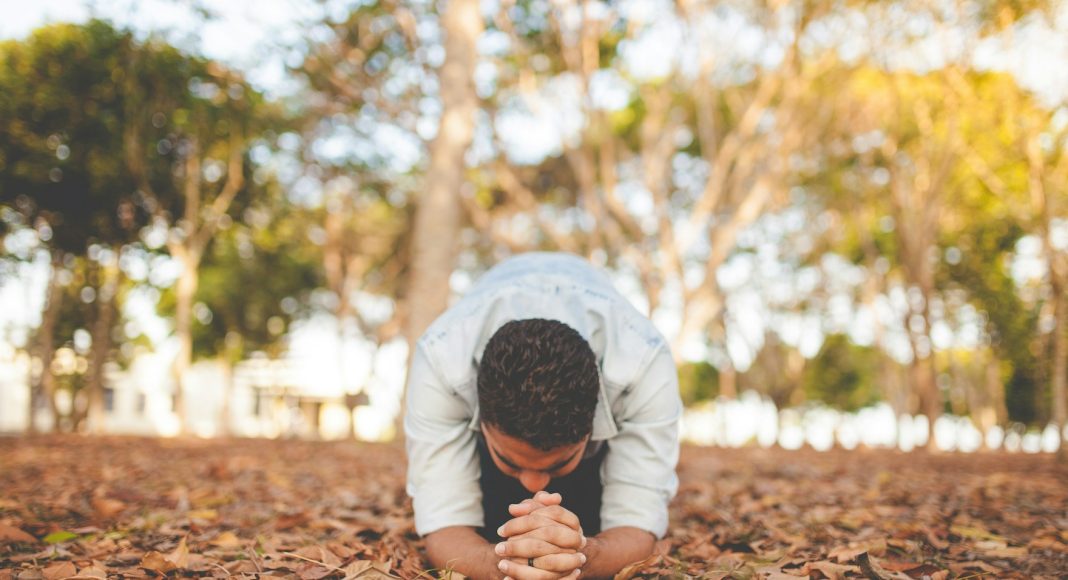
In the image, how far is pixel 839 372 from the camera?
101 ft

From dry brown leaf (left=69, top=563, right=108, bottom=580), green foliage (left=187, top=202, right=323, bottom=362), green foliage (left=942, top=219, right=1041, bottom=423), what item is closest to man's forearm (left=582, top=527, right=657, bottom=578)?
dry brown leaf (left=69, top=563, right=108, bottom=580)

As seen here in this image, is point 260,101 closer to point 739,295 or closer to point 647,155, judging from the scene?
point 647,155

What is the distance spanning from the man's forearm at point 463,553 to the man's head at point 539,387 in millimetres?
420

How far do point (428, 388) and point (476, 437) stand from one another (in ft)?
1.01

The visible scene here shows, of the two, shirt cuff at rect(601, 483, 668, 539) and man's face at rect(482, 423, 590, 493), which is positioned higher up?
man's face at rect(482, 423, 590, 493)

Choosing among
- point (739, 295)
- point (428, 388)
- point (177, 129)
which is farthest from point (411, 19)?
point (739, 295)

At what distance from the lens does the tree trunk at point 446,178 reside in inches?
325

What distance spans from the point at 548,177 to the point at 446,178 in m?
11.0

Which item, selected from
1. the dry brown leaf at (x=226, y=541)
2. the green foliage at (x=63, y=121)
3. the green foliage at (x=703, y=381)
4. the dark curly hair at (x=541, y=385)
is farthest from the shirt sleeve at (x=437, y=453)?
the green foliage at (x=703, y=381)

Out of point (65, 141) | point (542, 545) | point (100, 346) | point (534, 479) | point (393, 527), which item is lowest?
point (393, 527)

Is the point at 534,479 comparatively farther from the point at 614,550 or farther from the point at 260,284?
the point at 260,284

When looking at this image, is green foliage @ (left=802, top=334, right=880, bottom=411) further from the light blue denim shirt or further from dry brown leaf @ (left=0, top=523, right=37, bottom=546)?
dry brown leaf @ (left=0, top=523, right=37, bottom=546)

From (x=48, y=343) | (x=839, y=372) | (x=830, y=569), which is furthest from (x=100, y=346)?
(x=839, y=372)

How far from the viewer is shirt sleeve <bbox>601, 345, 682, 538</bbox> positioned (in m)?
2.84
